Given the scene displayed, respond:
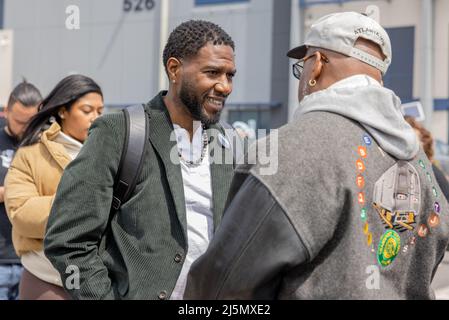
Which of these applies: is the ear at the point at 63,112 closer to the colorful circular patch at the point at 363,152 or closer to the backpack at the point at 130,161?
the backpack at the point at 130,161

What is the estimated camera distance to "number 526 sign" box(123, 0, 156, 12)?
78.4 feet

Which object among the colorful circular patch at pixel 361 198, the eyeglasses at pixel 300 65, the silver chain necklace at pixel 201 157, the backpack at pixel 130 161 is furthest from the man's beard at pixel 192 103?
the colorful circular patch at pixel 361 198

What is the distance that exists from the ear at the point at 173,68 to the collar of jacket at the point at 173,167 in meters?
0.08

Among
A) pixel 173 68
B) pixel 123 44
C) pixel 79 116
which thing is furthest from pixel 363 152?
pixel 123 44

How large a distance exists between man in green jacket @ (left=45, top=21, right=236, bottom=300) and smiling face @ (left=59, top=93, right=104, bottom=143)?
42.7 inches

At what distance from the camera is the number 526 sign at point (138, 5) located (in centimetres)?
2391

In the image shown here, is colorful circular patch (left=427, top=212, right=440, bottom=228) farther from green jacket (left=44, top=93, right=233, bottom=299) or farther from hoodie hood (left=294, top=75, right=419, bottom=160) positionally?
green jacket (left=44, top=93, right=233, bottom=299)

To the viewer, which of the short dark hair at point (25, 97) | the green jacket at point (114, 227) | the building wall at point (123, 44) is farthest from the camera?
the building wall at point (123, 44)

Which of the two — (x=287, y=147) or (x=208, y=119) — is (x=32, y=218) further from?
(x=287, y=147)

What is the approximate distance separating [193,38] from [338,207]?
1121 millimetres

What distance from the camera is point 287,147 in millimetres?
1616

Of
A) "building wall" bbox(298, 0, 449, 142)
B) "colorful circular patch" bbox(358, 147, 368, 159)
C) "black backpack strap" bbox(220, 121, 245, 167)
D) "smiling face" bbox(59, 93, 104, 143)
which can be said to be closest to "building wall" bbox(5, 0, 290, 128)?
"building wall" bbox(298, 0, 449, 142)

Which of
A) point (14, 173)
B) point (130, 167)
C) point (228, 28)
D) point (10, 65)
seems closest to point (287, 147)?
point (130, 167)

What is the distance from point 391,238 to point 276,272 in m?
0.33
